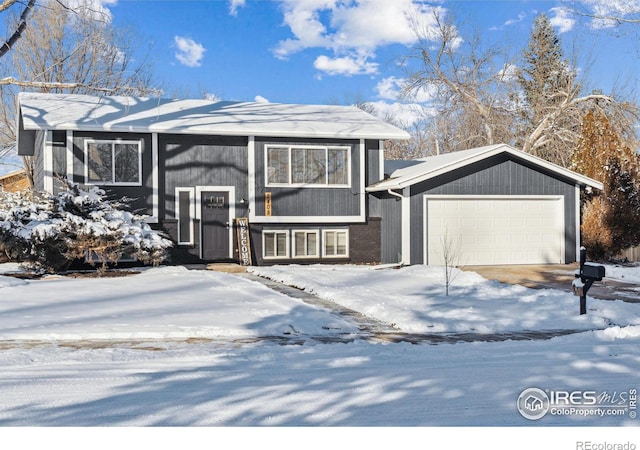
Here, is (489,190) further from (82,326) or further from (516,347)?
(82,326)

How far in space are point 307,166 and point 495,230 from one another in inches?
227

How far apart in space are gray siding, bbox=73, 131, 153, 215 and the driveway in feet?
29.4

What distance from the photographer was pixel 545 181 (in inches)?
741

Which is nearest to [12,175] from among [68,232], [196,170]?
[196,170]

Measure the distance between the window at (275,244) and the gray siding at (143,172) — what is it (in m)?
3.29

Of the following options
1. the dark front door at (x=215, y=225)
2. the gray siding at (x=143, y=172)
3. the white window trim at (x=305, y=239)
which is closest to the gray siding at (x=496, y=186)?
the white window trim at (x=305, y=239)

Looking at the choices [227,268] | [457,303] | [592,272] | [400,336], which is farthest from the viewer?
[227,268]

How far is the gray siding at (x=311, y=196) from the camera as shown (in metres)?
18.5

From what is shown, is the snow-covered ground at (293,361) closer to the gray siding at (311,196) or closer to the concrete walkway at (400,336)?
the concrete walkway at (400,336)

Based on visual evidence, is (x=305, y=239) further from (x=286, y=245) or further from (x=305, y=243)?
(x=286, y=245)

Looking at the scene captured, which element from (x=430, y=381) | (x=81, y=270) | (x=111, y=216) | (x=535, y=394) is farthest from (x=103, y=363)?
(x=81, y=270)

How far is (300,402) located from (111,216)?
36.3 feet

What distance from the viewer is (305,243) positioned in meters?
18.8

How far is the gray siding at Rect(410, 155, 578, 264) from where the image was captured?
17.8m
